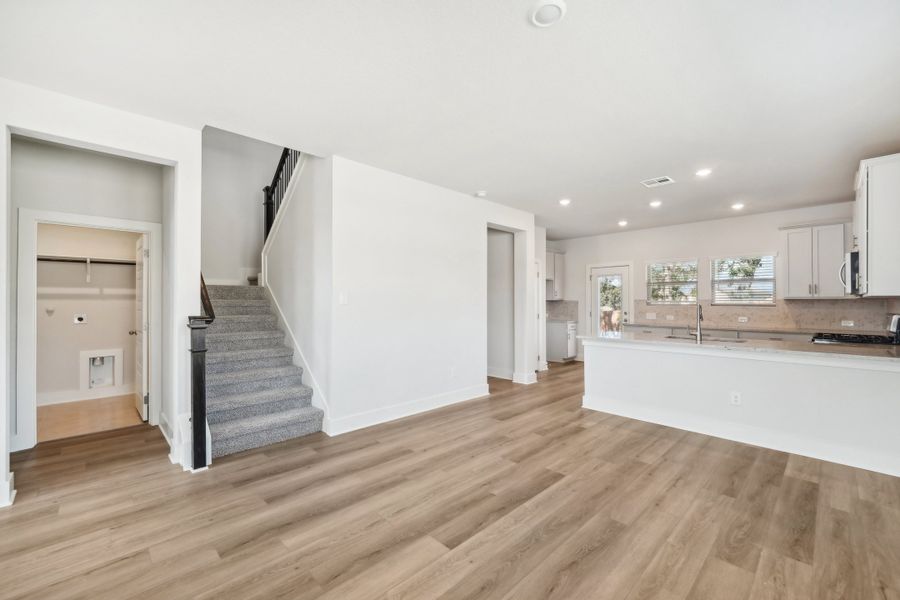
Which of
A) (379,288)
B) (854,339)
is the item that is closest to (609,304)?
(854,339)

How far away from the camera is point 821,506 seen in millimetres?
2477

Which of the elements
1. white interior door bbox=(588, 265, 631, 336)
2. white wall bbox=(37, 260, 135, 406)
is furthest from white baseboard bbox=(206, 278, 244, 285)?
white interior door bbox=(588, 265, 631, 336)

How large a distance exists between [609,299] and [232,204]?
6972mm

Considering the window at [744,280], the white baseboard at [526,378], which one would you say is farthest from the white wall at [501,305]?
the window at [744,280]

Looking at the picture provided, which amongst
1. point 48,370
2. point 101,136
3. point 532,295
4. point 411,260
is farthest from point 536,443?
point 48,370

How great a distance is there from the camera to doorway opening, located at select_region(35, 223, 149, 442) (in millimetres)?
4664

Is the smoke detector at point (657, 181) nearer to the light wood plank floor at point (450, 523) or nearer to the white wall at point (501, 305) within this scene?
the white wall at point (501, 305)

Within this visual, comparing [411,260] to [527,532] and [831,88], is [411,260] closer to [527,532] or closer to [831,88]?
[527,532]

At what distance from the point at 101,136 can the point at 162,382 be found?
238cm

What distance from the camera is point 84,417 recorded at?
13.8 feet

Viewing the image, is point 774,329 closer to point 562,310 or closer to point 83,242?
point 562,310

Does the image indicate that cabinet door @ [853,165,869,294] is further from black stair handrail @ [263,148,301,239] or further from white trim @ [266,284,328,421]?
black stair handrail @ [263,148,301,239]

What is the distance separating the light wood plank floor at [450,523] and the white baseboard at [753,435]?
15 cm

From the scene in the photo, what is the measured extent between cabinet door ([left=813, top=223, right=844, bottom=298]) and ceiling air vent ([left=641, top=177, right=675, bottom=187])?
280 cm
